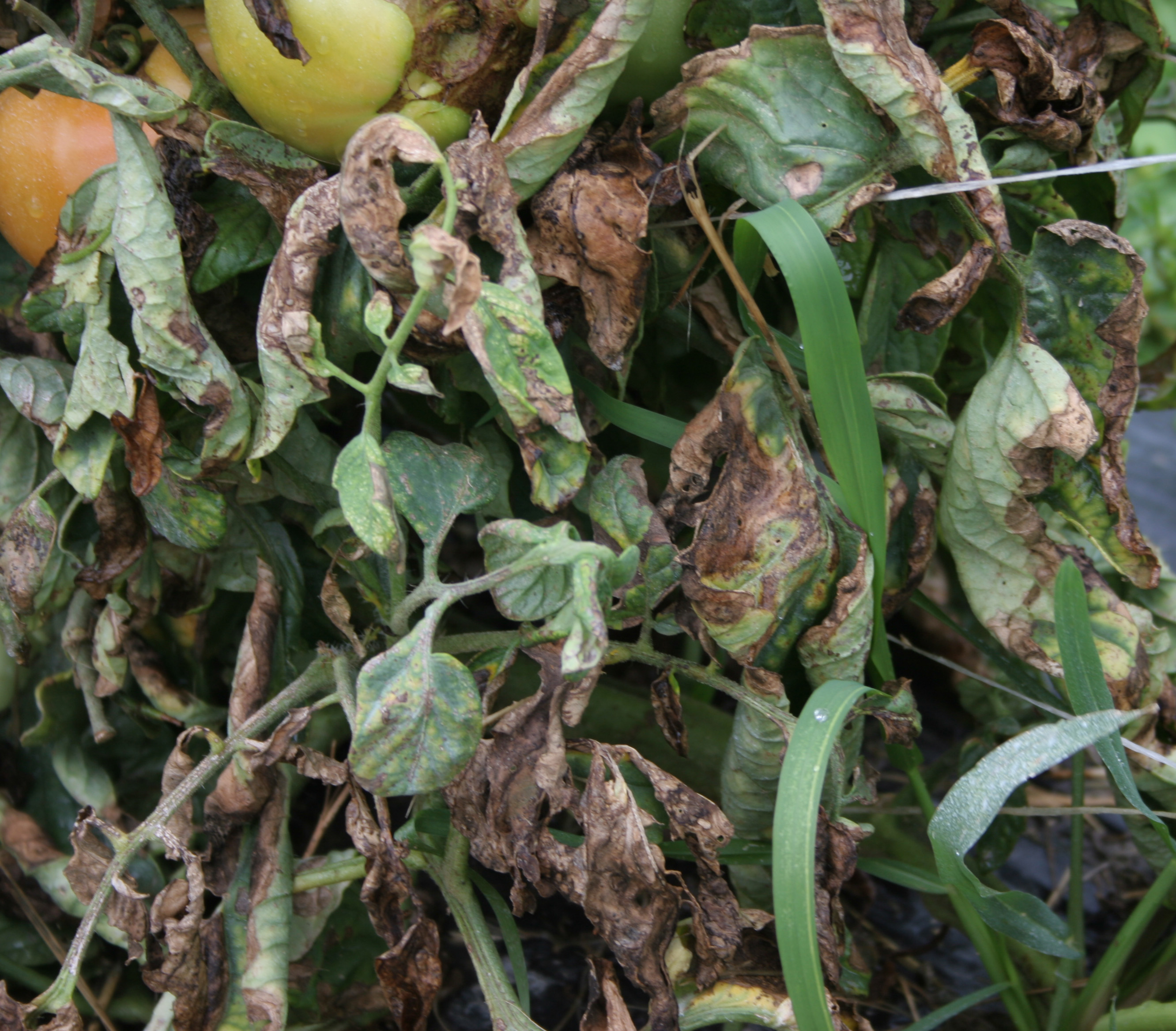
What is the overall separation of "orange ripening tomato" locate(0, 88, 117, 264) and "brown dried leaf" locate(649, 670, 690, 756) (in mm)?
654

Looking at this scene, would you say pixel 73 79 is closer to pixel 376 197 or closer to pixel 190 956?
pixel 376 197

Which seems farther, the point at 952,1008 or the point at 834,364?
the point at 952,1008

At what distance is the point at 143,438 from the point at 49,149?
284 millimetres

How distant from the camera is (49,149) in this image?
2.69 ft

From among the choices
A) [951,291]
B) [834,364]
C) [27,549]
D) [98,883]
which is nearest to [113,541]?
[27,549]

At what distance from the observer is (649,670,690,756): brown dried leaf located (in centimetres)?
80

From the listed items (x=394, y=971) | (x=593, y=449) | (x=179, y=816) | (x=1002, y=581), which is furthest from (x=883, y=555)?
(x=179, y=816)

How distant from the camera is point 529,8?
77 cm

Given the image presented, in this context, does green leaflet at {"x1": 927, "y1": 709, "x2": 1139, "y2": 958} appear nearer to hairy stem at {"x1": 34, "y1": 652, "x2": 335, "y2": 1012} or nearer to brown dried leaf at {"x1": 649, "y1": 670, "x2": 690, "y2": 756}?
brown dried leaf at {"x1": 649, "y1": 670, "x2": 690, "y2": 756}

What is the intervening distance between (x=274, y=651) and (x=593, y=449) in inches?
13.8

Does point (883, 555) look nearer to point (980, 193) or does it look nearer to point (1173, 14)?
point (980, 193)

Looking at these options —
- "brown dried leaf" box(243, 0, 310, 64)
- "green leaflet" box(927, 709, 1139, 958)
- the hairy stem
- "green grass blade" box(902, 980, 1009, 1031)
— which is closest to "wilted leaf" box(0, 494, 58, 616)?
the hairy stem

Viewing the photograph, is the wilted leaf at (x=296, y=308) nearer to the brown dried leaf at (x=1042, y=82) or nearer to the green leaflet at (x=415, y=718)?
the green leaflet at (x=415, y=718)

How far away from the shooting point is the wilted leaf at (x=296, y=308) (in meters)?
0.69
